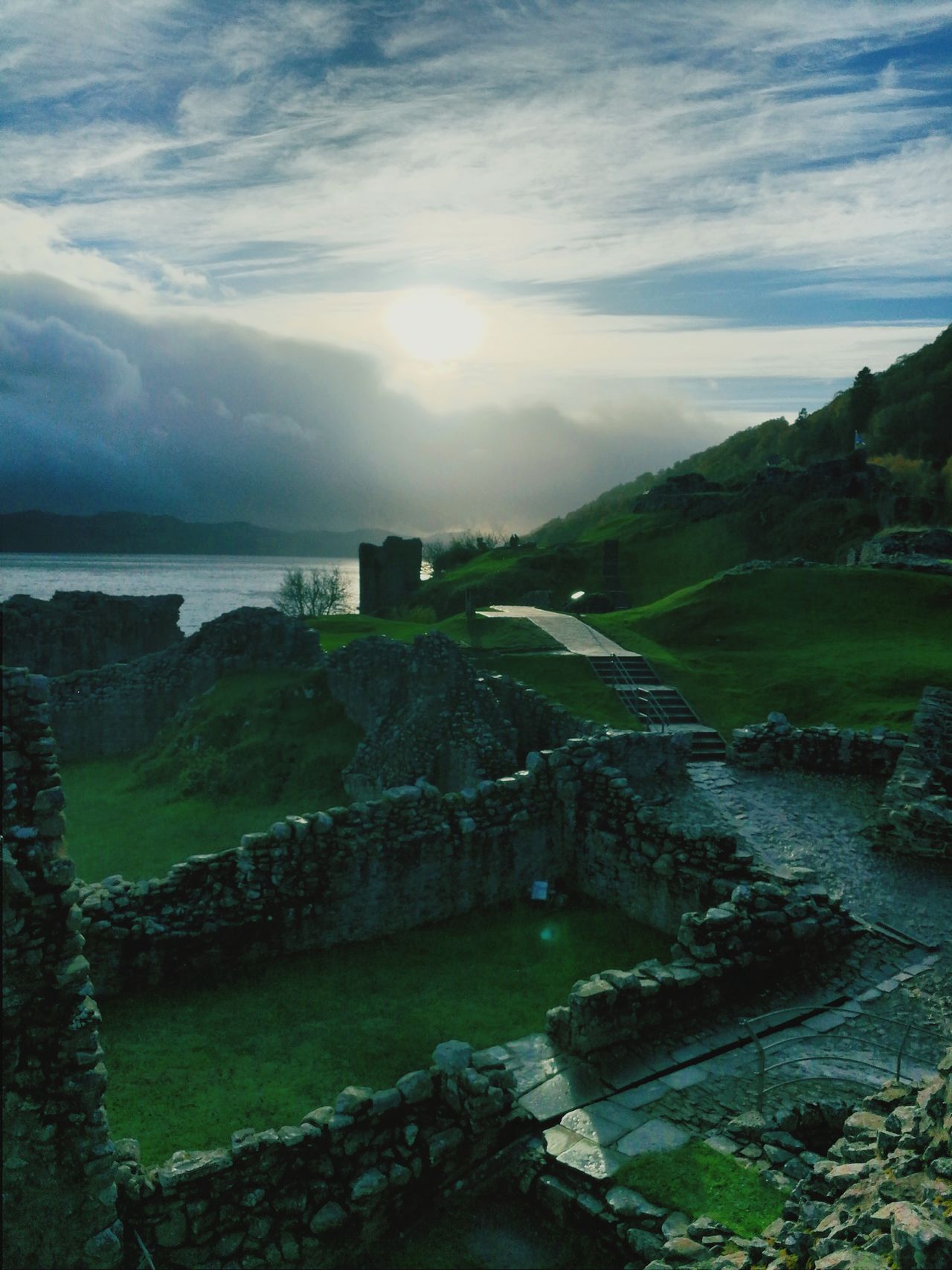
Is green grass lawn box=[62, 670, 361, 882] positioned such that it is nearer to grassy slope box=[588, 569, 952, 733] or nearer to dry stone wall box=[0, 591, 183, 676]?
grassy slope box=[588, 569, 952, 733]

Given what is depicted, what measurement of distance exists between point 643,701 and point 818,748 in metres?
5.08

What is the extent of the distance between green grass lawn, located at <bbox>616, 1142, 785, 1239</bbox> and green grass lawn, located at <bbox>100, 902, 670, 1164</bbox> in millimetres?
3290

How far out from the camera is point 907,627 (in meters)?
29.0

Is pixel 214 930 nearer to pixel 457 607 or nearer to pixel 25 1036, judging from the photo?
pixel 25 1036

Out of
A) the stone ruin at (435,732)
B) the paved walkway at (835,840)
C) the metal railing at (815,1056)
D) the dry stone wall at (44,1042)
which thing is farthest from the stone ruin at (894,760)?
the dry stone wall at (44,1042)

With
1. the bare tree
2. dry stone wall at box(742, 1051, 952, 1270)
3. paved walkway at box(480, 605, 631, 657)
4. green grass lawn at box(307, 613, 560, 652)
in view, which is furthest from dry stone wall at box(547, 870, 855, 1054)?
the bare tree

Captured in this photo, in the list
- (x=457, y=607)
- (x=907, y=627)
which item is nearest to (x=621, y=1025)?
(x=907, y=627)

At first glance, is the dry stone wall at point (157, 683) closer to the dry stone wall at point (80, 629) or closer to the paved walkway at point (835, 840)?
the dry stone wall at point (80, 629)

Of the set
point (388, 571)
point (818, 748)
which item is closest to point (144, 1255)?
point (818, 748)

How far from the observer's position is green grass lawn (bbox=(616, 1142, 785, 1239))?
7.62 m

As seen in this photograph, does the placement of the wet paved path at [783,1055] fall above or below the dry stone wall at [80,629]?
below

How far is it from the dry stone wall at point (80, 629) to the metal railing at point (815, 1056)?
35006 millimetres

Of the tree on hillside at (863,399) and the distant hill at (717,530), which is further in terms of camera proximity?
the tree on hillside at (863,399)

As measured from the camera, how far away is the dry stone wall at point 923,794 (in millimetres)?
14867
